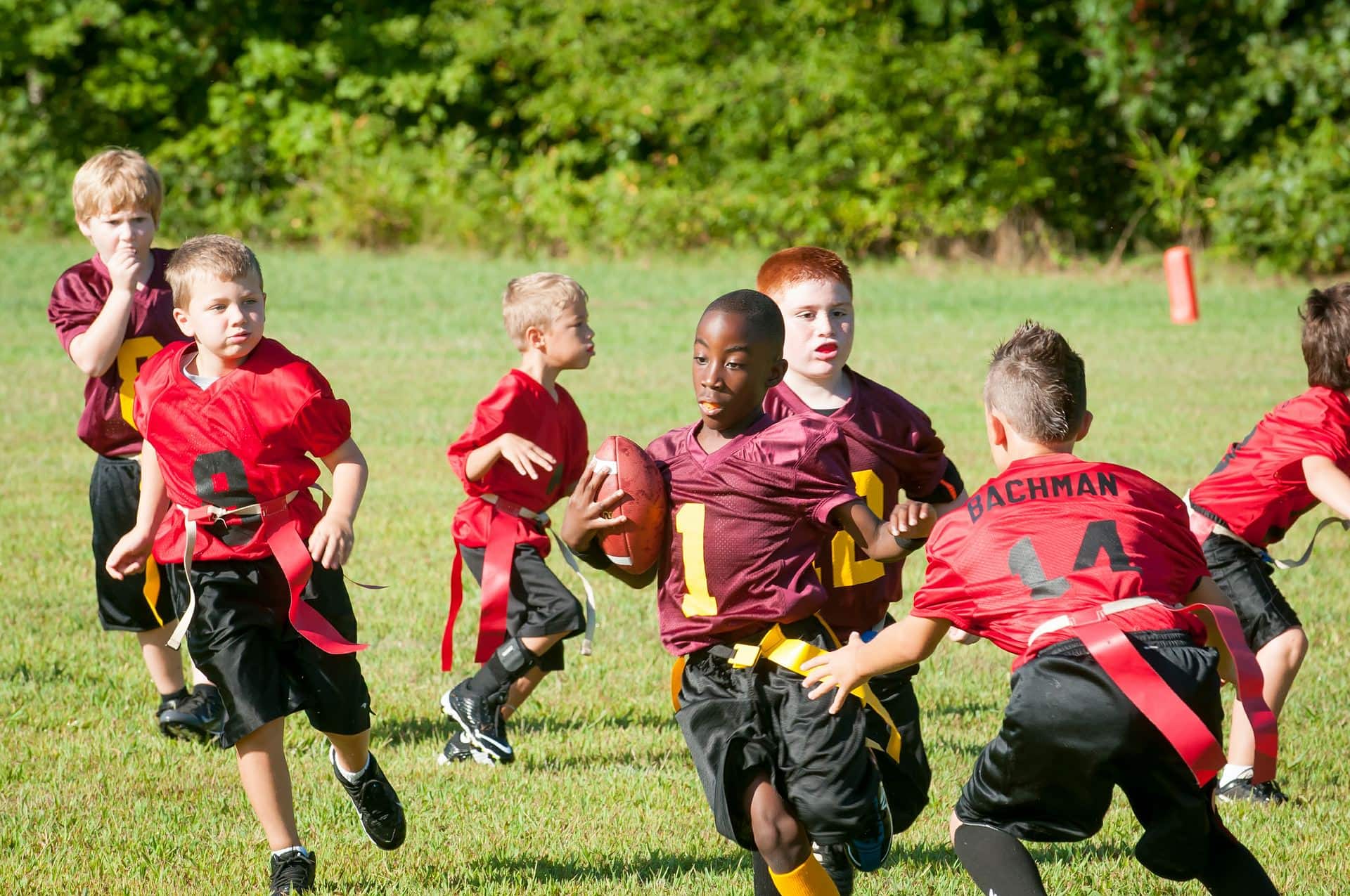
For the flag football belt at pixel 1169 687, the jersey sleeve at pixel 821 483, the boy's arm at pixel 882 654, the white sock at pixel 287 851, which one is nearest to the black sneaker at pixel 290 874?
the white sock at pixel 287 851

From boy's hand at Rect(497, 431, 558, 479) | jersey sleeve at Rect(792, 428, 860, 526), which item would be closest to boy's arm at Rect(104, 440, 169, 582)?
boy's hand at Rect(497, 431, 558, 479)

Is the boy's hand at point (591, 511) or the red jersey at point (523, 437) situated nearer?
the boy's hand at point (591, 511)

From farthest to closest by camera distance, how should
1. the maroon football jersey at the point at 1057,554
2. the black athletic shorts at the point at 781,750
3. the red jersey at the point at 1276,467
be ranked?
the red jersey at the point at 1276,467
the black athletic shorts at the point at 781,750
the maroon football jersey at the point at 1057,554

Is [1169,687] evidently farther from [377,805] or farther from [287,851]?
[287,851]

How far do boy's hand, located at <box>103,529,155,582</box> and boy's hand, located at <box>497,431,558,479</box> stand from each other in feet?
3.57

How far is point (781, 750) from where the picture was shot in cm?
340

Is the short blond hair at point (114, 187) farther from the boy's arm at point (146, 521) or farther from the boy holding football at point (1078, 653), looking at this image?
the boy holding football at point (1078, 653)

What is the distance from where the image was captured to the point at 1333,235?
71.3ft

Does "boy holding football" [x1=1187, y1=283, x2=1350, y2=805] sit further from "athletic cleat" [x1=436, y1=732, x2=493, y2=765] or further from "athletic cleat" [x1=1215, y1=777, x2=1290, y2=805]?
"athletic cleat" [x1=436, y1=732, x2=493, y2=765]

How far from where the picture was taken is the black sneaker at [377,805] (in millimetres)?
4020

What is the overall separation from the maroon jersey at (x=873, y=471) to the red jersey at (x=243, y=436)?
3.82 ft

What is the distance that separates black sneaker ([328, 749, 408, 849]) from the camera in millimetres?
4020

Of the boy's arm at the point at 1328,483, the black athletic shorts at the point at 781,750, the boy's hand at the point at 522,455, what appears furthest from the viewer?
the boy's hand at the point at 522,455

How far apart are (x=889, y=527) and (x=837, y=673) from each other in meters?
0.33
